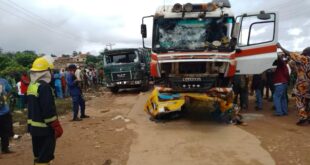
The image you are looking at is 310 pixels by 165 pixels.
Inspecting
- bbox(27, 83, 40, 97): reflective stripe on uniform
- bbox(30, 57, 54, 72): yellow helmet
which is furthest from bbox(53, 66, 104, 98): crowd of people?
bbox(27, 83, 40, 97): reflective stripe on uniform

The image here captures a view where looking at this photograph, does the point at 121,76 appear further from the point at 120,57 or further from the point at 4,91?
the point at 4,91

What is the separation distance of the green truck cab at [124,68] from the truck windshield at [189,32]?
32.9 ft

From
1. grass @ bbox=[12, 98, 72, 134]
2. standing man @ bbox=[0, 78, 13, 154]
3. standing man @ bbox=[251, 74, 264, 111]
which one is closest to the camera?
standing man @ bbox=[0, 78, 13, 154]

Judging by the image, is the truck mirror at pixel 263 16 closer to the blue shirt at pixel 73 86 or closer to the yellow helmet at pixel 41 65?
the blue shirt at pixel 73 86

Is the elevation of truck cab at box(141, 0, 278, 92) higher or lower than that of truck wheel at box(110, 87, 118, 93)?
higher

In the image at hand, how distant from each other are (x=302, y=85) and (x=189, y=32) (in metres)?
3.23

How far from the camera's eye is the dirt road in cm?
708

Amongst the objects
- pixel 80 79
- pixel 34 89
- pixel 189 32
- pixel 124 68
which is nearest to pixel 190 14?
pixel 189 32

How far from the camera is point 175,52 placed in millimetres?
10078

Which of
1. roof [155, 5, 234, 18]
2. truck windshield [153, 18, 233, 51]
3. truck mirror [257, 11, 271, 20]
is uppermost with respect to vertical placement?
roof [155, 5, 234, 18]

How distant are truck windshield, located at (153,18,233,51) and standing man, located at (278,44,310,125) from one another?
1773mm

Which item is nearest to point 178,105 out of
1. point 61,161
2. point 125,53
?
point 61,161

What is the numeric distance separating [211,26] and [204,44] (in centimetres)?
58

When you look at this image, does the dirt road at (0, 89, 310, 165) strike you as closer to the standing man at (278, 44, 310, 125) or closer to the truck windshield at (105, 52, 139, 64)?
the standing man at (278, 44, 310, 125)
